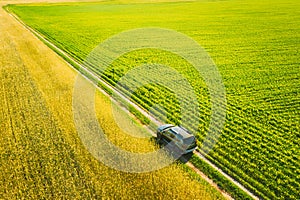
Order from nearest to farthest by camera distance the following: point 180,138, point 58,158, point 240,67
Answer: point 58,158
point 180,138
point 240,67

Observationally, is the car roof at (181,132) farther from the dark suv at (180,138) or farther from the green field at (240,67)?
the green field at (240,67)

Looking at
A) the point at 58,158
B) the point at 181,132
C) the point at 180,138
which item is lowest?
the point at 58,158

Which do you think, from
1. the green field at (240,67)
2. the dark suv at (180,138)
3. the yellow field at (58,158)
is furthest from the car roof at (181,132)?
the green field at (240,67)

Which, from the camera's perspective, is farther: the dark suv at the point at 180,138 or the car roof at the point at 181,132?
the car roof at the point at 181,132

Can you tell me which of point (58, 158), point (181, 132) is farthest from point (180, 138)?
point (58, 158)

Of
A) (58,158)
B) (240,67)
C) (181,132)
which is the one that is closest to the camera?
(58,158)

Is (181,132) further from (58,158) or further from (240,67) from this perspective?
(240,67)

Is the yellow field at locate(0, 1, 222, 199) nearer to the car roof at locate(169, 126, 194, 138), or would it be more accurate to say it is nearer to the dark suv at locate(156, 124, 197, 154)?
the dark suv at locate(156, 124, 197, 154)

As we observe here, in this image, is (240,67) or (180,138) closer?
(180,138)
